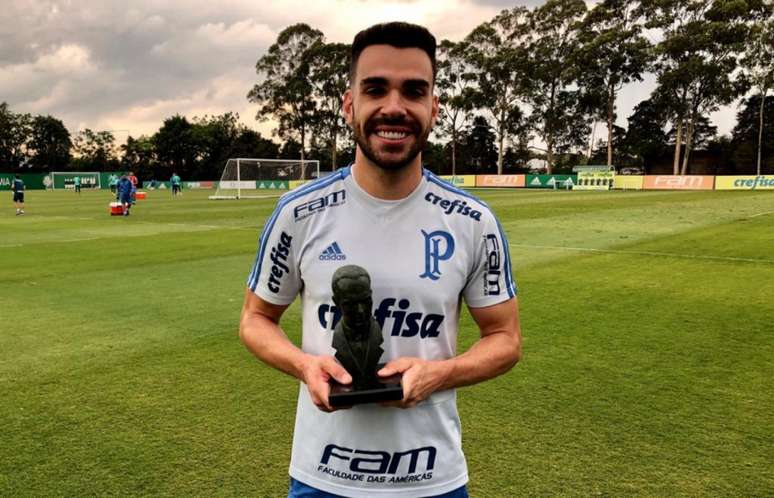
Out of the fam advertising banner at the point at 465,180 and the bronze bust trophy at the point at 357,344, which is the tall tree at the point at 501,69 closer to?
the fam advertising banner at the point at 465,180

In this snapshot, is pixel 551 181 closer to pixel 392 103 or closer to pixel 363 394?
pixel 392 103

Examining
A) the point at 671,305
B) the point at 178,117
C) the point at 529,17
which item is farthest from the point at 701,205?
the point at 178,117

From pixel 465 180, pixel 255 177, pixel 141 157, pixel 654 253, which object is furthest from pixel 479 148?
pixel 654 253

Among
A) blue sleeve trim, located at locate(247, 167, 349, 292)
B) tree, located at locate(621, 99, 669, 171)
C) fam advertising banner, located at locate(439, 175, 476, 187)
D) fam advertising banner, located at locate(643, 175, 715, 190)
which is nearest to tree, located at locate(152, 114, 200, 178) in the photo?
fam advertising banner, located at locate(439, 175, 476, 187)

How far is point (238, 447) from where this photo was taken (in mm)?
Answer: 4043

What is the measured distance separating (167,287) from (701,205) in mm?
23688

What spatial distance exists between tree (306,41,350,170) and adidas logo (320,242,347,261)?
63.6m

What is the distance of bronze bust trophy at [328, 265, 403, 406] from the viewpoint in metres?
1.63

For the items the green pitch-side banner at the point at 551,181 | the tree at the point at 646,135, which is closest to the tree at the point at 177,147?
the green pitch-side banner at the point at 551,181

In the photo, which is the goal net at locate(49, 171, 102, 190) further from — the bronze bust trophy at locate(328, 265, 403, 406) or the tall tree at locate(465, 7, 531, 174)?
the bronze bust trophy at locate(328, 265, 403, 406)

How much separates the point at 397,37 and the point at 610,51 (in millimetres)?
60714

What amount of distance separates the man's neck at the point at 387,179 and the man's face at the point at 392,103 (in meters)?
0.05

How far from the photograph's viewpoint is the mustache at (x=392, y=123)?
185cm

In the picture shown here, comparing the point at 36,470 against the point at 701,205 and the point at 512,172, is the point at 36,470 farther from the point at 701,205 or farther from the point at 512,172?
the point at 512,172
